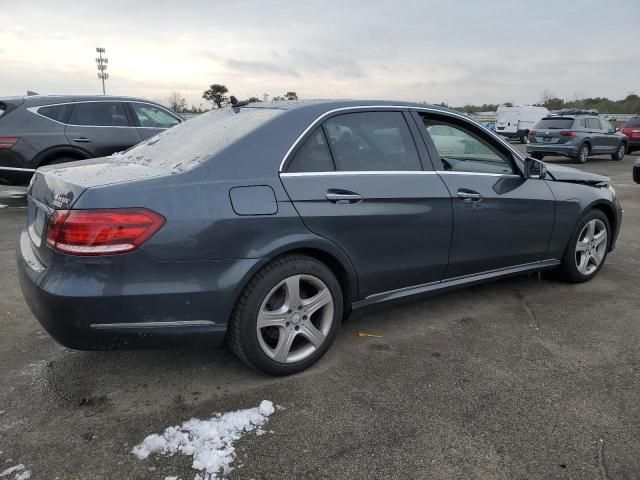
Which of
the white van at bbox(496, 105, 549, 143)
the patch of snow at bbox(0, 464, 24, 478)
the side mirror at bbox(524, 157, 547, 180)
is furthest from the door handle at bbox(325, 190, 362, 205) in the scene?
the white van at bbox(496, 105, 549, 143)

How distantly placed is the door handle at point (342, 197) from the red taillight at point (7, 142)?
6212 mm

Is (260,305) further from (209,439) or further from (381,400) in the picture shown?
(381,400)

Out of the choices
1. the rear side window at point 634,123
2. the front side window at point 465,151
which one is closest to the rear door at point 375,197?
the front side window at point 465,151

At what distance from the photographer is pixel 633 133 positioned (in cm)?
2122

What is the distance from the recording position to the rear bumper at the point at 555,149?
17281 mm

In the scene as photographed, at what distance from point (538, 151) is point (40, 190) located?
56.8ft

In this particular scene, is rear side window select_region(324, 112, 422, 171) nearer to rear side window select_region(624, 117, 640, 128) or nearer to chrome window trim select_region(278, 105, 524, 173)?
chrome window trim select_region(278, 105, 524, 173)

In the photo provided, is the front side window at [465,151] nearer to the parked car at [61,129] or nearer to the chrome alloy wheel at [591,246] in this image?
the chrome alloy wheel at [591,246]

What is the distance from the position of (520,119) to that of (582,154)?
11783 mm

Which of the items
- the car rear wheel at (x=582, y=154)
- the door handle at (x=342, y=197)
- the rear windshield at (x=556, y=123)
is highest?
the rear windshield at (x=556, y=123)

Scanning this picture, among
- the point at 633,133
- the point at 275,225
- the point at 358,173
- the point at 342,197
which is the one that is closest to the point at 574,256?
the point at 358,173

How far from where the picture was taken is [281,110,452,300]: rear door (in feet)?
9.95

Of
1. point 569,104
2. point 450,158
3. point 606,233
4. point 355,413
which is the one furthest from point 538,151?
point 569,104

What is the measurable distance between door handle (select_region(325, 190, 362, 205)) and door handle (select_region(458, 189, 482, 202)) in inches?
34.5
